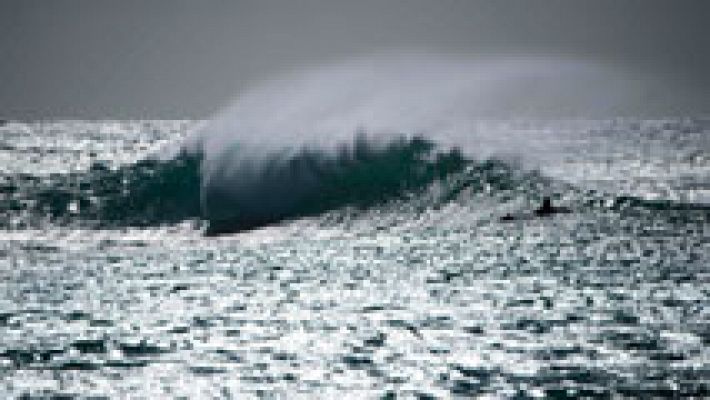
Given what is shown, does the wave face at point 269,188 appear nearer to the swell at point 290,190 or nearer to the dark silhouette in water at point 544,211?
the swell at point 290,190

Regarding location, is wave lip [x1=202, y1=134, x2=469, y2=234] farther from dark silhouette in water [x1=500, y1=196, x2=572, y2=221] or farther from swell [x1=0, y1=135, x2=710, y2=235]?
dark silhouette in water [x1=500, y1=196, x2=572, y2=221]

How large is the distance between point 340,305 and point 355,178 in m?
23.9

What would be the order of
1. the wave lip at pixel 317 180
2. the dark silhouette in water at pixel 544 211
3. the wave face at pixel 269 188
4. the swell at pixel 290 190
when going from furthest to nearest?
the wave lip at pixel 317 180 < the wave face at pixel 269 188 < the swell at pixel 290 190 < the dark silhouette in water at pixel 544 211

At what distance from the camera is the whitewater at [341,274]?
14.7m

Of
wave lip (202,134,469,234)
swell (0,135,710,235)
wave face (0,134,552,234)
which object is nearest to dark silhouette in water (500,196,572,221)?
swell (0,135,710,235)

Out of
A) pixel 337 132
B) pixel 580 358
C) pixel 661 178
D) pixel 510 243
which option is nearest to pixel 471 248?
pixel 510 243

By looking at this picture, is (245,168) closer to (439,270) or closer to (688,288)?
(439,270)

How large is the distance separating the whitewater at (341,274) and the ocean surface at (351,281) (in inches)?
3.6

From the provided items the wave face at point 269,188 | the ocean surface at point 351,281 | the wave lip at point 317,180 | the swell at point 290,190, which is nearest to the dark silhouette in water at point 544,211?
the ocean surface at point 351,281

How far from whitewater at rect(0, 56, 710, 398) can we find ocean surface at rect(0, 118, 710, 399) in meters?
0.09

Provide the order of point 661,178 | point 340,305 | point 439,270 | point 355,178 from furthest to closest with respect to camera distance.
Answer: point 661,178 → point 355,178 → point 439,270 → point 340,305

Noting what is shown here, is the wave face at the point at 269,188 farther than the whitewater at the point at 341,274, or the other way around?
the wave face at the point at 269,188

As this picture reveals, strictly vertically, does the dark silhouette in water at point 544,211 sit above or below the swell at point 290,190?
below

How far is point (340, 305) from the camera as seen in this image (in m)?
21.3
